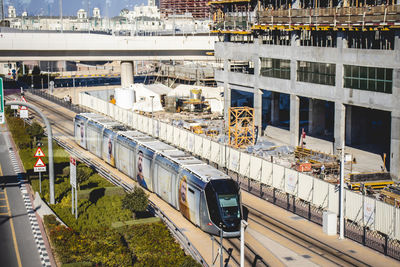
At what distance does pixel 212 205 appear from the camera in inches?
1356

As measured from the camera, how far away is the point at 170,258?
30.0 m

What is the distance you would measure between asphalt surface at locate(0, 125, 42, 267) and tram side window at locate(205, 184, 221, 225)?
9386 millimetres

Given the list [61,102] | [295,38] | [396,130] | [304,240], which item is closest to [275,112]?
[295,38]

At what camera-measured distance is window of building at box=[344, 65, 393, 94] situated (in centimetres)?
5194

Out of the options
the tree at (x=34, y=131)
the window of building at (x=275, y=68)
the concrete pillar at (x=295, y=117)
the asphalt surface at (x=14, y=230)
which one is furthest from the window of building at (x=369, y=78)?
the tree at (x=34, y=131)

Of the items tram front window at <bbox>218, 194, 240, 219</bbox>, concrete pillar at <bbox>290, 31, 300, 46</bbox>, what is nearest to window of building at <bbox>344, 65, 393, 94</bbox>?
concrete pillar at <bbox>290, 31, 300, 46</bbox>

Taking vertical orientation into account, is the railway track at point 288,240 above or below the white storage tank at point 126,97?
below

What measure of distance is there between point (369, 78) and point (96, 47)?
168 feet

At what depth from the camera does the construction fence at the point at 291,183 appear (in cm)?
3478

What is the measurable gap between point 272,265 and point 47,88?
101m

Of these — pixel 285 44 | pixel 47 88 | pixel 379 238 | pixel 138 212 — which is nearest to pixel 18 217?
pixel 138 212

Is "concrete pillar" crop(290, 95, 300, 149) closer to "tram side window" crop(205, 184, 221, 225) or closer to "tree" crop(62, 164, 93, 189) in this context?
"tree" crop(62, 164, 93, 189)

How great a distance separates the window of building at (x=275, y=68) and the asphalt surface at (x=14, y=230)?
2991 cm

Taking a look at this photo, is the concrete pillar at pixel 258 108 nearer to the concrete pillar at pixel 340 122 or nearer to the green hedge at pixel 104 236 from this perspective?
the concrete pillar at pixel 340 122
